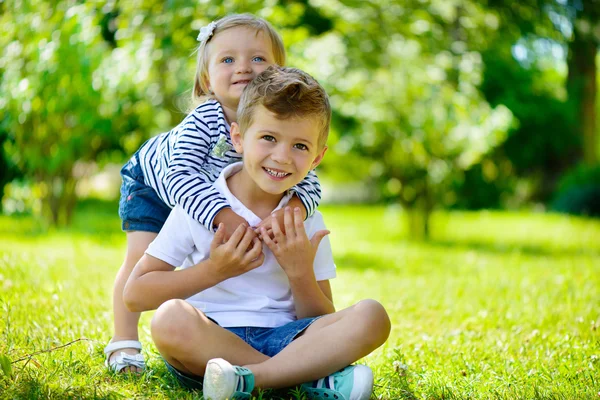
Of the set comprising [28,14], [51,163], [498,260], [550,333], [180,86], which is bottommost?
[498,260]

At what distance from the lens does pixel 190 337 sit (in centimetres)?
219

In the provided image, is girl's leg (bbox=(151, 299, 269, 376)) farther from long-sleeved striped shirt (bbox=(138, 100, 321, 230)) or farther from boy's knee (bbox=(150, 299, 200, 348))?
long-sleeved striped shirt (bbox=(138, 100, 321, 230))

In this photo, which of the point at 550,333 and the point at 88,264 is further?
the point at 88,264

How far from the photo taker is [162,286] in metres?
2.28

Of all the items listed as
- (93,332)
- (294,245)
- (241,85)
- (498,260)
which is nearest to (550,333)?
(294,245)

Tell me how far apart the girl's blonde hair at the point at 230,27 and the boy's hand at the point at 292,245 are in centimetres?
73

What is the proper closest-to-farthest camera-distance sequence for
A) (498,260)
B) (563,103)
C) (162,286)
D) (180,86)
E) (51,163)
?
(162,286)
(180,86)
(498,260)
(51,163)
(563,103)

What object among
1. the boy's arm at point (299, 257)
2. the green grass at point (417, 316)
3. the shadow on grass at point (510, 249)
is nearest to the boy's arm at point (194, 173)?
the boy's arm at point (299, 257)

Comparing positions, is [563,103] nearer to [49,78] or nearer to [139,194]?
[49,78]

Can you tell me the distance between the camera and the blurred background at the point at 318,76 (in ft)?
16.2

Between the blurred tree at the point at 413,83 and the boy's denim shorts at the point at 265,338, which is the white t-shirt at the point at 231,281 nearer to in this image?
the boy's denim shorts at the point at 265,338

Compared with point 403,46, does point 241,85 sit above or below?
above

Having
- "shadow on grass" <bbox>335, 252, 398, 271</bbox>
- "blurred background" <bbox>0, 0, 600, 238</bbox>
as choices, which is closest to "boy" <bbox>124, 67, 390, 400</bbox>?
"blurred background" <bbox>0, 0, 600, 238</bbox>

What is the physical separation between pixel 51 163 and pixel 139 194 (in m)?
4.29
